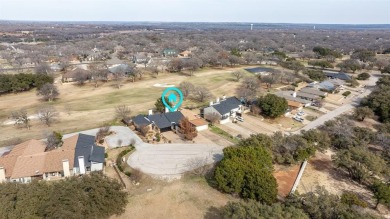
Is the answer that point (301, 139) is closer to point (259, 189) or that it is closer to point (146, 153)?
point (259, 189)

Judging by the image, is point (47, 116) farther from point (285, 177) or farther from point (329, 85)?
point (329, 85)

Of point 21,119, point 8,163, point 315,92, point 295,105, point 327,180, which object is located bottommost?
point 327,180

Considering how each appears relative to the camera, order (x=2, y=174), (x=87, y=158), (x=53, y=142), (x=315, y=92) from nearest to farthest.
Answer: (x=2, y=174)
(x=87, y=158)
(x=53, y=142)
(x=315, y=92)

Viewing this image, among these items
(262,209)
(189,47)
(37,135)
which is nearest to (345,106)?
(262,209)

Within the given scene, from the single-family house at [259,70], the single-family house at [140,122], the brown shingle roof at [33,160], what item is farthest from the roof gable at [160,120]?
the single-family house at [259,70]

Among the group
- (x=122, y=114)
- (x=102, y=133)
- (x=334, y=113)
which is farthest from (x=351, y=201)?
(x=122, y=114)

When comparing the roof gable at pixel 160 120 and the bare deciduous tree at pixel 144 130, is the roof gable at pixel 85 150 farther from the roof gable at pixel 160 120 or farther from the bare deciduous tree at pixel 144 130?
the roof gable at pixel 160 120
